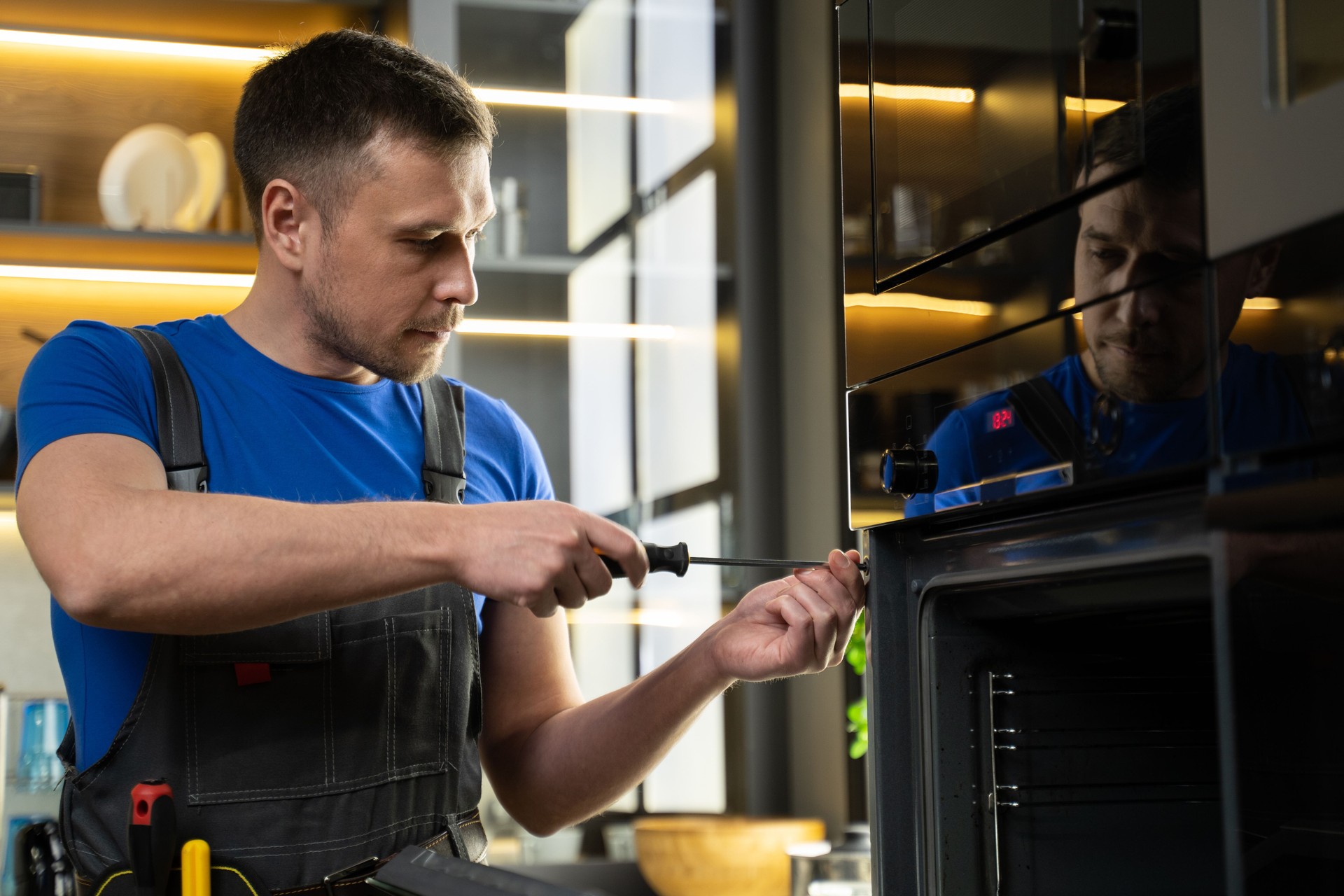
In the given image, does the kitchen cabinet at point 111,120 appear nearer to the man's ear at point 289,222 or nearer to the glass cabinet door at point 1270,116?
the man's ear at point 289,222

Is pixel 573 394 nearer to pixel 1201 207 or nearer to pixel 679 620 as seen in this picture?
pixel 679 620

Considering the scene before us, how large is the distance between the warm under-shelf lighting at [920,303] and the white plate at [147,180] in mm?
2133

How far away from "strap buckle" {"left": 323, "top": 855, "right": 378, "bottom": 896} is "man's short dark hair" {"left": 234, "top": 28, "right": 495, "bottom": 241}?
555 millimetres

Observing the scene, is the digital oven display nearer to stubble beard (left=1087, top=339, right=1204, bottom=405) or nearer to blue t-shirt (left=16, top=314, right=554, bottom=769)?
stubble beard (left=1087, top=339, right=1204, bottom=405)

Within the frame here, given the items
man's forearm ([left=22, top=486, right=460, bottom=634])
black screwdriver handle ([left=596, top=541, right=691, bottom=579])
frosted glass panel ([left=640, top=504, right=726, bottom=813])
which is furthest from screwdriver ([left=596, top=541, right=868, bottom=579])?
frosted glass panel ([left=640, top=504, right=726, bottom=813])

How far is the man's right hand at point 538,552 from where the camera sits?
0.89 metres

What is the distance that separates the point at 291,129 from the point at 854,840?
1598 mm

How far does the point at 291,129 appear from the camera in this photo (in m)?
1.19

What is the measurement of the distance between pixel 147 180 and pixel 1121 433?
97.8 inches

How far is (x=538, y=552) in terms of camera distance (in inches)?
35.2

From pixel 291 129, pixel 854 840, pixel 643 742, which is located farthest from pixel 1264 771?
pixel 854 840

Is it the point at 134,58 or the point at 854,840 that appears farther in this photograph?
the point at 134,58

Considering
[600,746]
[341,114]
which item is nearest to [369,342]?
[341,114]

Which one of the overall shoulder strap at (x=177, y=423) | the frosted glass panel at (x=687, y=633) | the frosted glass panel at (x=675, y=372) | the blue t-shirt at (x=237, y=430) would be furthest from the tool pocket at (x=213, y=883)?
the frosted glass panel at (x=675, y=372)
